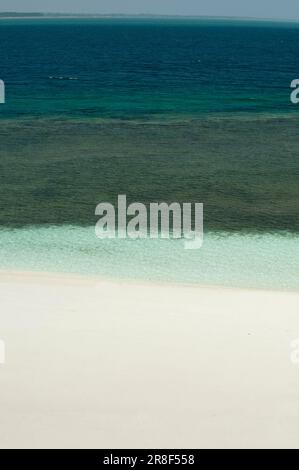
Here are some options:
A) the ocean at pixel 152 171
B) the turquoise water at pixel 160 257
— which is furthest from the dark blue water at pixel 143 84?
the turquoise water at pixel 160 257

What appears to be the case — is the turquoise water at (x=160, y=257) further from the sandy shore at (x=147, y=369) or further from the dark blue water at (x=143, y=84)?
the dark blue water at (x=143, y=84)

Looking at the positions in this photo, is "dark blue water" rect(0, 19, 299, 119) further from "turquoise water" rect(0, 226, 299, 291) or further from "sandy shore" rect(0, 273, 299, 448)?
"sandy shore" rect(0, 273, 299, 448)

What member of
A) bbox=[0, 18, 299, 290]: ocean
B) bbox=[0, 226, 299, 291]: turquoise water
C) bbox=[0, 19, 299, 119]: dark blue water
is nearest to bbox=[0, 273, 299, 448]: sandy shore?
bbox=[0, 226, 299, 291]: turquoise water

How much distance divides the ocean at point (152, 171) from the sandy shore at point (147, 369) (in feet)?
6.62

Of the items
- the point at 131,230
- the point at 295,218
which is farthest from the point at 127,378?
the point at 295,218

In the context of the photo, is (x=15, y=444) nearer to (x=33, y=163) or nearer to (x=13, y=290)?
(x=13, y=290)

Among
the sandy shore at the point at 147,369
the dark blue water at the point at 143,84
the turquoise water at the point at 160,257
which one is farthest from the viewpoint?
the dark blue water at the point at 143,84

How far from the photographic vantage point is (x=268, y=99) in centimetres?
3981

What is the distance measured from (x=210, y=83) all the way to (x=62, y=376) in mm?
41802

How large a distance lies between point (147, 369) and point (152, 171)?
1401 cm

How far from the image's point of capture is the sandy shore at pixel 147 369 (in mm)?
6676

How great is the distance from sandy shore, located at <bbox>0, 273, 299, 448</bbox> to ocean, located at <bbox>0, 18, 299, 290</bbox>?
6.62ft

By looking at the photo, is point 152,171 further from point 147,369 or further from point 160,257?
point 147,369

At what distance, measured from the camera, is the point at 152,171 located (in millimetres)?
21391
